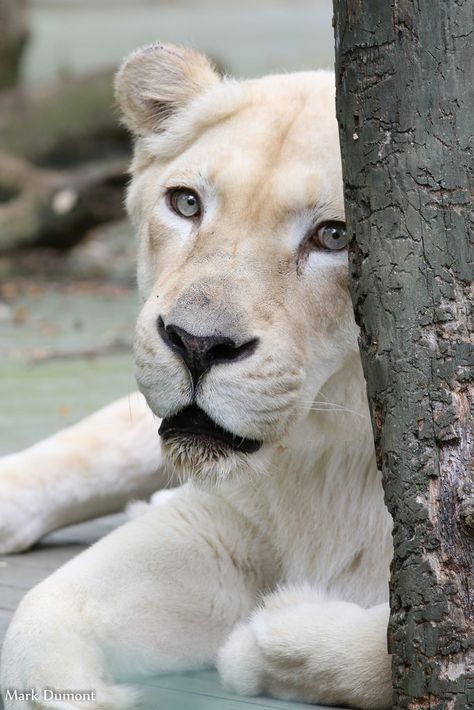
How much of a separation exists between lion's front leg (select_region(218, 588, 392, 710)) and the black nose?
62 centimetres

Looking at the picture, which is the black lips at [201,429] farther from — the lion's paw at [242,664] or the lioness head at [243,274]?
the lion's paw at [242,664]

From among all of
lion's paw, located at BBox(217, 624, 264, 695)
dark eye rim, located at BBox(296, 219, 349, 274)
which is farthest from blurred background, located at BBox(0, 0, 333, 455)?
dark eye rim, located at BBox(296, 219, 349, 274)

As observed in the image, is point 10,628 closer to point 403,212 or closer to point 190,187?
point 190,187

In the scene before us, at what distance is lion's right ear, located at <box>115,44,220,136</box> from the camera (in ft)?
12.4

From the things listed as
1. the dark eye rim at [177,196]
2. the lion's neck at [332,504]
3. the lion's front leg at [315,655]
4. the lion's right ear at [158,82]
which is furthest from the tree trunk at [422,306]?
the lion's right ear at [158,82]

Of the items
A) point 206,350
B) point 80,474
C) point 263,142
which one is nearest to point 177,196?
point 263,142

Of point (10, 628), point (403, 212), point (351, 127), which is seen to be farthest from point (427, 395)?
point (10, 628)

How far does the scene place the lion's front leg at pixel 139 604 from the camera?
10.2 feet

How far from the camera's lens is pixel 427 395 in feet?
8.72

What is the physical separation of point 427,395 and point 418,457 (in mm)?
125

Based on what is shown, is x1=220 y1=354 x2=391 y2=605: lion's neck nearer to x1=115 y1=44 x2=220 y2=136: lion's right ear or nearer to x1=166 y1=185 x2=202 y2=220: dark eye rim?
x1=166 y1=185 x2=202 y2=220: dark eye rim

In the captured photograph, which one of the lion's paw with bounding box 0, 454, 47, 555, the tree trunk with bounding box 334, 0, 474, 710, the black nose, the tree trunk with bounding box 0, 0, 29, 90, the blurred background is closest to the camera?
the tree trunk with bounding box 334, 0, 474, 710

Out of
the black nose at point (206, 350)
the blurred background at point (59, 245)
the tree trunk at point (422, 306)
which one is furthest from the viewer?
the blurred background at point (59, 245)

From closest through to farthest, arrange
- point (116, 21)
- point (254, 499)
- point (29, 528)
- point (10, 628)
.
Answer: point (10, 628), point (254, 499), point (29, 528), point (116, 21)
